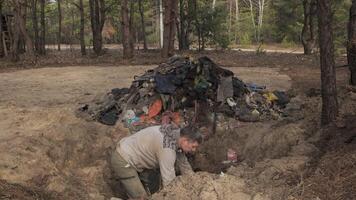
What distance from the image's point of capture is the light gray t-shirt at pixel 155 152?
18.2 feet

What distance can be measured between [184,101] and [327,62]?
3.09 meters

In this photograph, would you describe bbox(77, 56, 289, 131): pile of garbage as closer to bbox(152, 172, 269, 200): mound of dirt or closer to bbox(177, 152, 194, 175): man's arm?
bbox(177, 152, 194, 175): man's arm

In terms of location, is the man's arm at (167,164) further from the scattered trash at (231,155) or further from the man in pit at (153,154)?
the scattered trash at (231,155)

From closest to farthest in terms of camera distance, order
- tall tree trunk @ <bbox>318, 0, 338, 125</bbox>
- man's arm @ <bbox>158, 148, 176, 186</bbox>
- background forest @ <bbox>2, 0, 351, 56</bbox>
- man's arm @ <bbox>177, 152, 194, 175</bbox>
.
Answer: man's arm @ <bbox>158, 148, 176, 186</bbox> → man's arm @ <bbox>177, 152, 194, 175</bbox> → tall tree trunk @ <bbox>318, 0, 338, 125</bbox> → background forest @ <bbox>2, 0, 351, 56</bbox>

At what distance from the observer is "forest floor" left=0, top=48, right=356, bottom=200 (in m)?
5.42

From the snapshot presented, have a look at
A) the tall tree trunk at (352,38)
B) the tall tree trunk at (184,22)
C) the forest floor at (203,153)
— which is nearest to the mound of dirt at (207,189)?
the forest floor at (203,153)

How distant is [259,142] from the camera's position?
26.8ft

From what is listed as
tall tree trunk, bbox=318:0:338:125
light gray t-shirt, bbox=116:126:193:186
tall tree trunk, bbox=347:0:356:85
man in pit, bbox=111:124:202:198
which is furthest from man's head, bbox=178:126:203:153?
tall tree trunk, bbox=347:0:356:85

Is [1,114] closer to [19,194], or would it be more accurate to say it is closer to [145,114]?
[145,114]

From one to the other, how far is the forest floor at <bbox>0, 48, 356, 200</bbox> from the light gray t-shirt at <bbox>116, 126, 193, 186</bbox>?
0.73 ft

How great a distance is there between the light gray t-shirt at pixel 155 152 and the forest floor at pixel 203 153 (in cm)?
22

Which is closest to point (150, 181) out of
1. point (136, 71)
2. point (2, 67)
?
point (136, 71)

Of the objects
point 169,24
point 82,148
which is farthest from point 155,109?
point 169,24

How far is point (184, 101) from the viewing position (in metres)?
9.52
